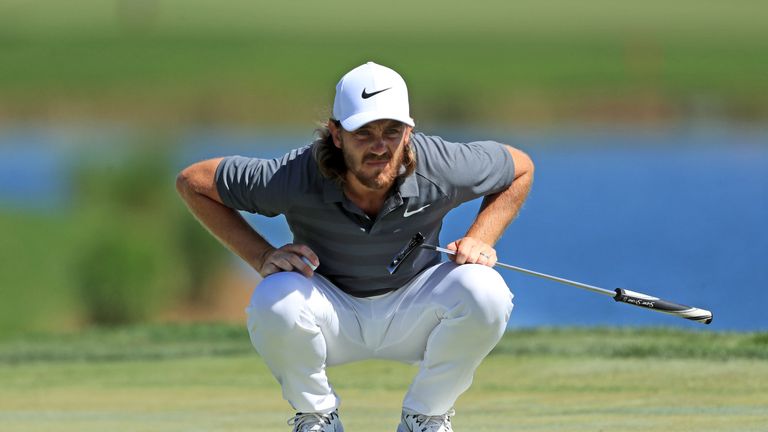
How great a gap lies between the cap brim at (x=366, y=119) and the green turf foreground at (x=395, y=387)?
1289 millimetres

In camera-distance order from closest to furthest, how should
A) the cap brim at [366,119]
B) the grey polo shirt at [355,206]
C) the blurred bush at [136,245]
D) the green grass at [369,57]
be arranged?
1. the cap brim at [366,119]
2. the grey polo shirt at [355,206]
3. the blurred bush at [136,245]
4. the green grass at [369,57]

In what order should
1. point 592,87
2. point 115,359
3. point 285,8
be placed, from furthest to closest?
1. point 285,8
2. point 592,87
3. point 115,359

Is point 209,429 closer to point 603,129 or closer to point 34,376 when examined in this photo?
point 34,376

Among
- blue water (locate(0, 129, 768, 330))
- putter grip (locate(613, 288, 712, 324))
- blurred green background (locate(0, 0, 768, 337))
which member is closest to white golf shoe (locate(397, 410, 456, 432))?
putter grip (locate(613, 288, 712, 324))

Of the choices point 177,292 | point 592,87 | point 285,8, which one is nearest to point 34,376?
point 177,292

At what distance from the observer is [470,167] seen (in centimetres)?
448

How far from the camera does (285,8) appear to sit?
3058cm

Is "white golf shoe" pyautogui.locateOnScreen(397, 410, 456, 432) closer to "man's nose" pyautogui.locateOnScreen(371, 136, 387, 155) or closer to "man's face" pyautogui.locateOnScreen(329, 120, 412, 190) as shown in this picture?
"man's face" pyautogui.locateOnScreen(329, 120, 412, 190)

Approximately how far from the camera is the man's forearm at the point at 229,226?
4570 millimetres

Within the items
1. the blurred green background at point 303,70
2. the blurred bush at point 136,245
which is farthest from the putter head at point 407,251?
the blurred green background at point 303,70

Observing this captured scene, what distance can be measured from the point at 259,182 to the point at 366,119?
42cm

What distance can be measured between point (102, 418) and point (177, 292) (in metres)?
7.92

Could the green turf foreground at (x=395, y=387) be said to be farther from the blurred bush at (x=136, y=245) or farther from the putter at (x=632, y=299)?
the blurred bush at (x=136, y=245)

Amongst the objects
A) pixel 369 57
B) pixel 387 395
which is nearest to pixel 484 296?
pixel 387 395
